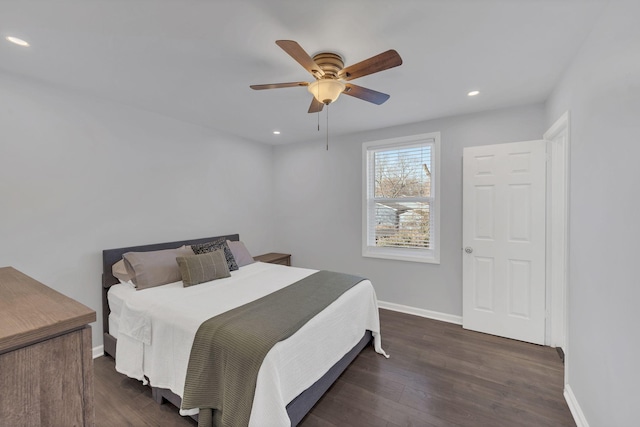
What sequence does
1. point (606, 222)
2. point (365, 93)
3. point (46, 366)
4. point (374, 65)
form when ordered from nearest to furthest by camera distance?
point (46, 366), point (606, 222), point (374, 65), point (365, 93)

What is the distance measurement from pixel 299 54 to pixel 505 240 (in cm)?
284

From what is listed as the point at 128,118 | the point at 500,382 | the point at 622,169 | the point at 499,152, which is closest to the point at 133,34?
the point at 128,118

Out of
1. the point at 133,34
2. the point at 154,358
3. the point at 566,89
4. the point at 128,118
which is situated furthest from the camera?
the point at 128,118

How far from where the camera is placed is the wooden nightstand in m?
4.21

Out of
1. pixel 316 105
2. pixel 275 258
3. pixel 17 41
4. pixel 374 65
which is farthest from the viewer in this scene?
pixel 275 258

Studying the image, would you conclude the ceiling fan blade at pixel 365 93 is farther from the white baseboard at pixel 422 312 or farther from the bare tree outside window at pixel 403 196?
the white baseboard at pixel 422 312

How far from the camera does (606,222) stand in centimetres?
149

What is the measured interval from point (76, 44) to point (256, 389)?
2.54 m

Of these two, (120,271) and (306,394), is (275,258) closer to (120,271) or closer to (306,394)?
(120,271)

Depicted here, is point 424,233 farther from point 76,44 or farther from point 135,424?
point 76,44

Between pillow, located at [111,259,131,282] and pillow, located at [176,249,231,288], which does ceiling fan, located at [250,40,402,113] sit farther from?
pillow, located at [111,259,131,282]

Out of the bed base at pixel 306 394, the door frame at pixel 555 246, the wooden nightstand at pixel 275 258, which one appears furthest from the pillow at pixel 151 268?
the door frame at pixel 555 246

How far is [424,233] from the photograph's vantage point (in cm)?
360

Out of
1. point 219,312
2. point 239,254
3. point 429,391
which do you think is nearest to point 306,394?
point 219,312
